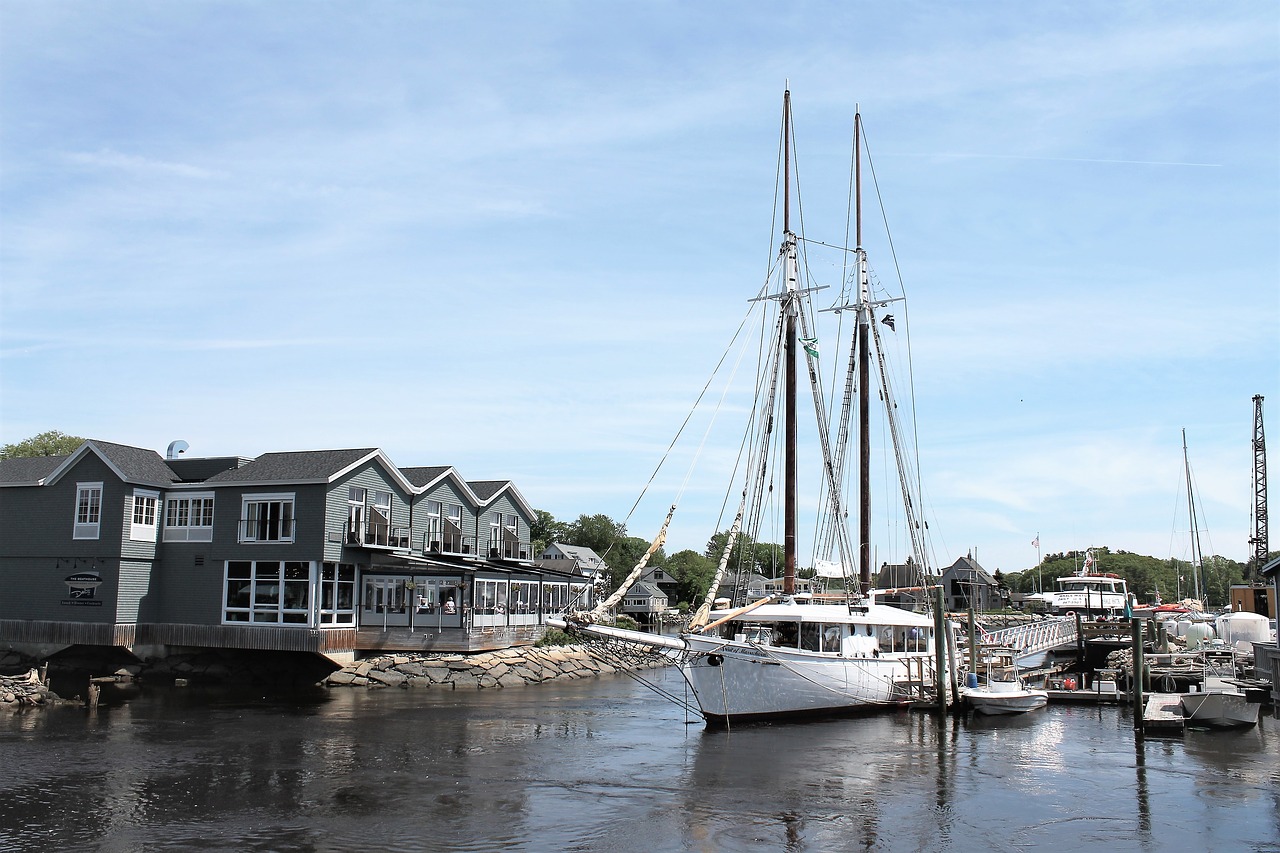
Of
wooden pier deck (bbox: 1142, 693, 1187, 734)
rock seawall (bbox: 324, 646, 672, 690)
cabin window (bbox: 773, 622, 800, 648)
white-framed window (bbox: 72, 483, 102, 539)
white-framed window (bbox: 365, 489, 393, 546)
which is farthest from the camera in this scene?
white-framed window (bbox: 365, 489, 393, 546)

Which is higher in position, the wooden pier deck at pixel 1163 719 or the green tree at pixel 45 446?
the green tree at pixel 45 446

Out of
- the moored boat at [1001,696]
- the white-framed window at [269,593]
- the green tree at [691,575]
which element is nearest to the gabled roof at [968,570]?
the green tree at [691,575]

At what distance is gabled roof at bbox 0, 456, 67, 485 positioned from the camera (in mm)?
50406

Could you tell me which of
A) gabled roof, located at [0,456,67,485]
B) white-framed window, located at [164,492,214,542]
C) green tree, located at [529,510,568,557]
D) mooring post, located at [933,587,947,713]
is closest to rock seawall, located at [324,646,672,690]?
white-framed window, located at [164,492,214,542]

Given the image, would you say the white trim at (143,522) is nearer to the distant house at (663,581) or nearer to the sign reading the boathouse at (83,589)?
the sign reading the boathouse at (83,589)

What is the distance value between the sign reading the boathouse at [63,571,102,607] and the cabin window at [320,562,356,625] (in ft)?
34.6

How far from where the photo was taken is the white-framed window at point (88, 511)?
48344 millimetres

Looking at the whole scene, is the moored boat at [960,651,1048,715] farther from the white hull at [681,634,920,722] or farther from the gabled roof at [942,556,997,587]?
the gabled roof at [942,556,997,587]

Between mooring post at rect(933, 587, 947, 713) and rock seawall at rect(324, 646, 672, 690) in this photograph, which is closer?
mooring post at rect(933, 587, 947, 713)

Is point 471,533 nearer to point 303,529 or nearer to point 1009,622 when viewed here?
point 303,529

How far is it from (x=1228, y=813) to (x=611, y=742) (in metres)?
17.0

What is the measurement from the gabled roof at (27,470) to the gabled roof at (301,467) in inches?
343

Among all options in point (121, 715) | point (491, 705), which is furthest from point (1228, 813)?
point (121, 715)

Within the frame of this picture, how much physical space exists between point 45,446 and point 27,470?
44.2m
